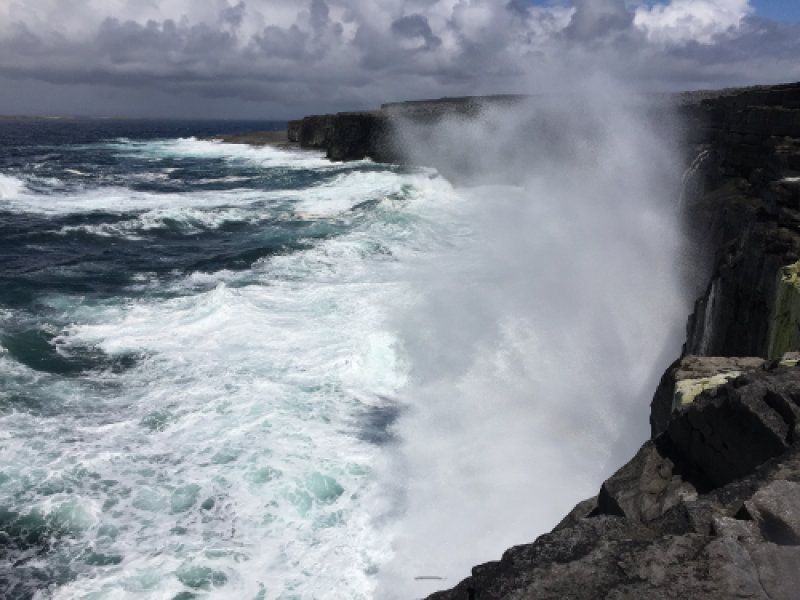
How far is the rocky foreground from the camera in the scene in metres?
3.18

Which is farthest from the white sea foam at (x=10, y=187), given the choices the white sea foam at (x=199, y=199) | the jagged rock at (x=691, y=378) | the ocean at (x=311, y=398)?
the jagged rock at (x=691, y=378)

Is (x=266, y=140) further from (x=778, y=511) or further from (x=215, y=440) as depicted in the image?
(x=778, y=511)

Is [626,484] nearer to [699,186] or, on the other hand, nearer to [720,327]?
[720,327]

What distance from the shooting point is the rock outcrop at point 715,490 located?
10.4 feet

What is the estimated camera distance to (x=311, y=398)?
1124cm

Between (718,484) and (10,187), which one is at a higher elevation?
(10,187)

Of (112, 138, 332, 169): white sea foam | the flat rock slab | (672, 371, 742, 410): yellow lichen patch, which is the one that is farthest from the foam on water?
the flat rock slab

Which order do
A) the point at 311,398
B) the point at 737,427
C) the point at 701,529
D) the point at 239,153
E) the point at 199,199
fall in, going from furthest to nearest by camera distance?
the point at 239,153 → the point at 199,199 → the point at 311,398 → the point at 737,427 → the point at 701,529

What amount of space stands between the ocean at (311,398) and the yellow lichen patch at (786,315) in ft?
10.6

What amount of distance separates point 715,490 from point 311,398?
820 cm

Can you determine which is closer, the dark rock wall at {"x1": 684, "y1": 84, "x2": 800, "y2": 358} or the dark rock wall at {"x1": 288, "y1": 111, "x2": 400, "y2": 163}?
the dark rock wall at {"x1": 684, "y1": 84, "x2": 800, "y2": 358}

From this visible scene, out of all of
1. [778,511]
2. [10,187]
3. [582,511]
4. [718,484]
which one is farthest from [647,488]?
[10,187]

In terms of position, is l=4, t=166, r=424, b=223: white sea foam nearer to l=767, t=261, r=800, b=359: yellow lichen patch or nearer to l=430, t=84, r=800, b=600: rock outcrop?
l=430, t=84, r=800, b=600: rock outcrop

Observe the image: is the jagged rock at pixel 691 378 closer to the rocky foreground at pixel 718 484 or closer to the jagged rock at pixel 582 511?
the rocky foreground at pixel 718 484
